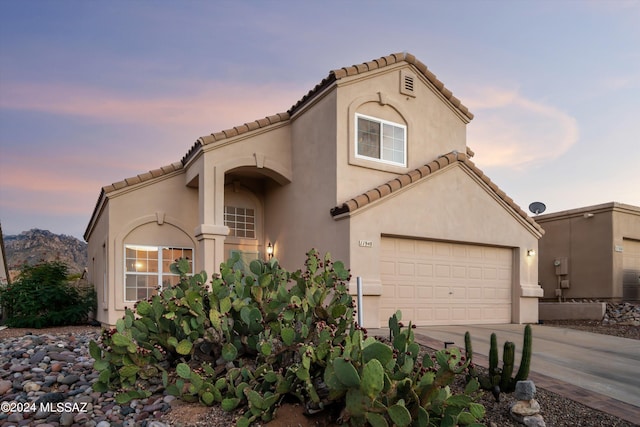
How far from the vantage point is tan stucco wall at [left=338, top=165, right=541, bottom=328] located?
10.0 m

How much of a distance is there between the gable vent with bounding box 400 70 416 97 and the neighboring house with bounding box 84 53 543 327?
0.04m

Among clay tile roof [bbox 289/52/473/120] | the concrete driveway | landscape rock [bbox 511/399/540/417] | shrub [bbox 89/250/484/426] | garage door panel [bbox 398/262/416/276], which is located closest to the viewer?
shrub [bbox 89/250/484/426]

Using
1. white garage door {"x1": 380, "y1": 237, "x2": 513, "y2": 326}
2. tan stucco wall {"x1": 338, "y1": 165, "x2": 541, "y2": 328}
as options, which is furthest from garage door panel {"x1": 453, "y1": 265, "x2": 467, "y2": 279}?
tan stucco wall {"x1": 338, "y1": 165, "x2": 541, "y2": 328}

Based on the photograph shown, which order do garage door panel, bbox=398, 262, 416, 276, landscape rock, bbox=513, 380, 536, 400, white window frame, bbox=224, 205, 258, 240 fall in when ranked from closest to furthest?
landscape rock, bbox=513, 380, 536, 400
garage door panel, bbox=398, 262, 416, 276
white window frame, bbox=224, 205, 258, 240

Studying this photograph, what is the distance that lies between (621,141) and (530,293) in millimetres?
7111

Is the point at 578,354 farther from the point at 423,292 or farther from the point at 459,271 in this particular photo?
the point at 459,271

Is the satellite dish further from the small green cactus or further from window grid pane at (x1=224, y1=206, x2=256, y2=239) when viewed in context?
the small green cactus

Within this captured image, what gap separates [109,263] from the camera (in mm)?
11422

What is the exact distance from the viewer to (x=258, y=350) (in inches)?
168

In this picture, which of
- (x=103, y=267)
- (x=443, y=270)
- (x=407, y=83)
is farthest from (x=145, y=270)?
(x=407, y=83)

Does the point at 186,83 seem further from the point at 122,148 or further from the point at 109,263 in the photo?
the point at 109,263

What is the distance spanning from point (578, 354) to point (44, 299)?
43.9 ft

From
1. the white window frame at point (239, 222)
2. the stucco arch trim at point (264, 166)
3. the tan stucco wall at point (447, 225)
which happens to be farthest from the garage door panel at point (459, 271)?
the white window frame at point (239, 222)

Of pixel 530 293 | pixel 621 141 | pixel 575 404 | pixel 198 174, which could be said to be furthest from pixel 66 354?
pixel 621 141
